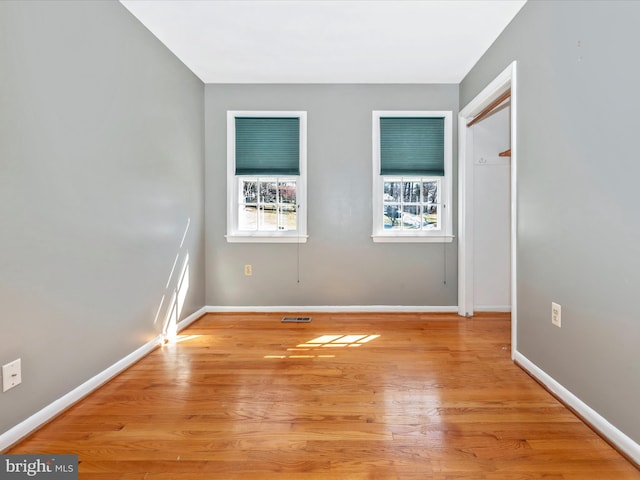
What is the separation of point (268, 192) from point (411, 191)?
1.68m

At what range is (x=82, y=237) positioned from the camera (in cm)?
199

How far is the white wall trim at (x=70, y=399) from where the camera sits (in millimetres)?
1565

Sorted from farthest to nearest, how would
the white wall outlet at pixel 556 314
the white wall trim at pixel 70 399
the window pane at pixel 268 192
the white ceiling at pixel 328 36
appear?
the window pane at pixel 268 192 < the white ceiling at pixel 328 36 < the white wall outlet at pixel 556 314 < the white wall trim at pixel 70 399

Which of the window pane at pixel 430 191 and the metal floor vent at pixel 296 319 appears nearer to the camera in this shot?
the metal floor vent at pixel 296 319

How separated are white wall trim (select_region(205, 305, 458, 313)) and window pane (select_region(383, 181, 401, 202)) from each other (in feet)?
4.12

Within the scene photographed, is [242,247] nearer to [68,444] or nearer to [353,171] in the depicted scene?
[353,171]

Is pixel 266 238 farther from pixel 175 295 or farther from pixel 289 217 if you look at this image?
pixel 175 295

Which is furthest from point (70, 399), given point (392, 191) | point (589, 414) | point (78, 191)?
point (392, 191)

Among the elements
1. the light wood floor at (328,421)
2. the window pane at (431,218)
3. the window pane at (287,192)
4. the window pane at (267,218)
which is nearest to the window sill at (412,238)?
the window pane at (431,218)

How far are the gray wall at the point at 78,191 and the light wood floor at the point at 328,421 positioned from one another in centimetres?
36

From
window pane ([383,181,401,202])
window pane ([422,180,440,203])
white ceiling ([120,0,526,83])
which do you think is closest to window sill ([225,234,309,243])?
window pane ([383,181,401,202])

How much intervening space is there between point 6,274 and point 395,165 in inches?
134

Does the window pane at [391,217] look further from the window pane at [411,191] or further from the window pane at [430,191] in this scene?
the window pane at [430,191]

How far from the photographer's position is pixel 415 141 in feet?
12.4
